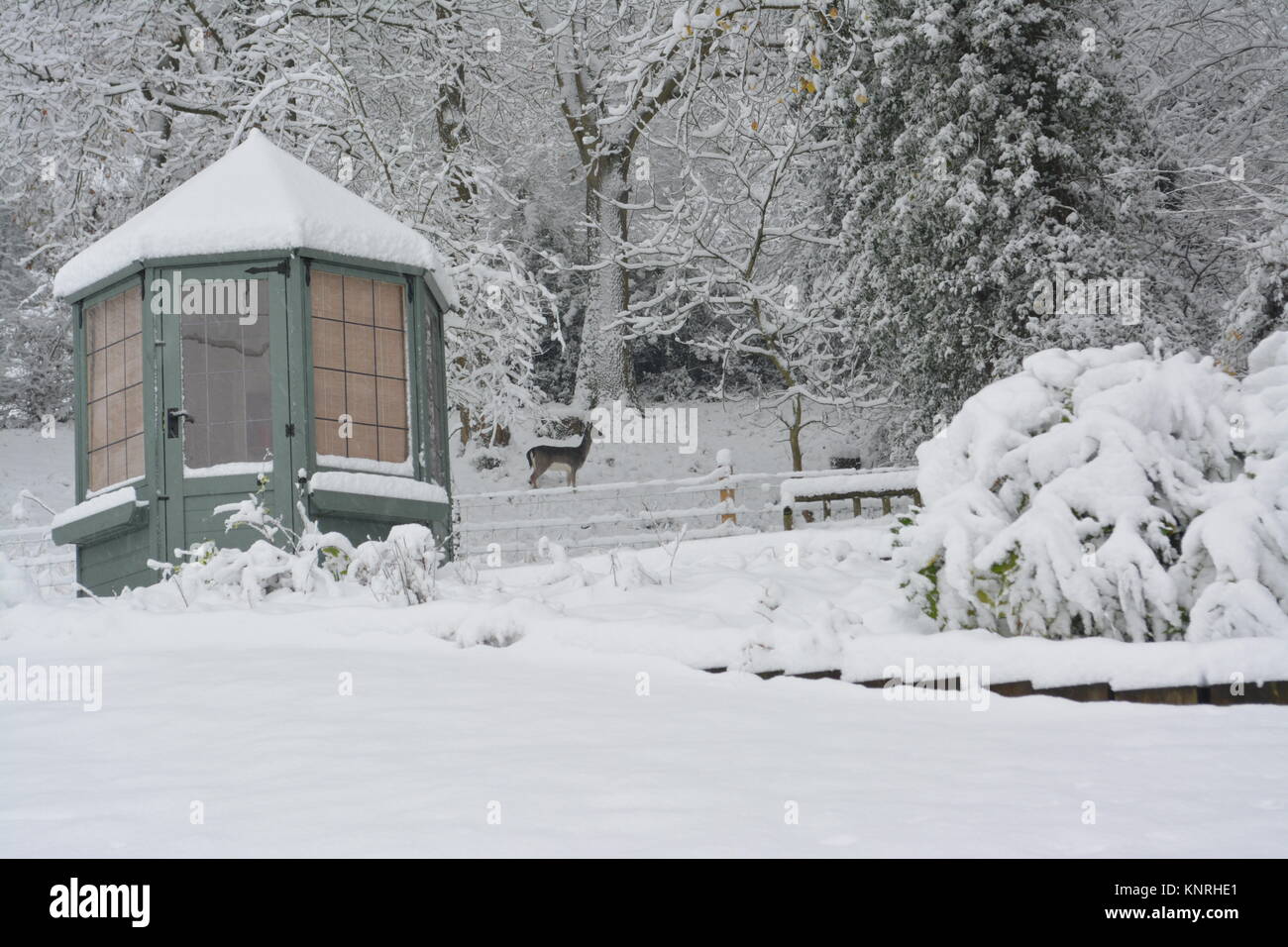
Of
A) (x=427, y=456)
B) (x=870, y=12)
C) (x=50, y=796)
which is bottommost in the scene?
(x=50, y=796)

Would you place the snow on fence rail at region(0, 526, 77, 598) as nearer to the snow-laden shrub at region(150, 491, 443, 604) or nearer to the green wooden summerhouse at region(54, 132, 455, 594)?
the green wooden summerhouse at region(54, 132, 455, 594)

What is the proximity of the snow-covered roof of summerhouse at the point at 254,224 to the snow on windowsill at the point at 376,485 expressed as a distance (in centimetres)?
169

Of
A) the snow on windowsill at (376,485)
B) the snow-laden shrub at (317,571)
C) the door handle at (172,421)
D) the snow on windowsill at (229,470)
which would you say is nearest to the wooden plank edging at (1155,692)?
the snow-laden shrub at (317,571)

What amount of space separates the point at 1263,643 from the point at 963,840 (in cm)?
224

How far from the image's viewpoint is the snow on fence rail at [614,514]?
14.2 m

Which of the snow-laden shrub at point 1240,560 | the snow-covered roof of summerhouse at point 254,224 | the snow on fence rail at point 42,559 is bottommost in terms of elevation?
the snow-laden shrub at point 1240,560

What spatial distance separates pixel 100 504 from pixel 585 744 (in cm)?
676

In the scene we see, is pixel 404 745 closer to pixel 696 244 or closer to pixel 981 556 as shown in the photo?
pixel 981 556

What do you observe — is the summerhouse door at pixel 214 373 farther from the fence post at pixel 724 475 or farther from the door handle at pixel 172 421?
the fence post at pixel 724 475

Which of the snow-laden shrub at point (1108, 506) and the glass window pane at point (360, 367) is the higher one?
the glass window pane at point (360, 367)

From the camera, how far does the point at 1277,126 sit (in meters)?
17.2

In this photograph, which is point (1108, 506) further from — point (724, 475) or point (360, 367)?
point (724, 475)

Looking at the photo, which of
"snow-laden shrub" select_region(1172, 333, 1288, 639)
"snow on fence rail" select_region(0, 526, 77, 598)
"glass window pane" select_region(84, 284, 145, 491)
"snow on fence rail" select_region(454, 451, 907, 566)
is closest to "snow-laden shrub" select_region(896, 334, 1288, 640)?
"snow-laden shrub" select_region(1172, 333, 1288, 639)
